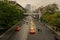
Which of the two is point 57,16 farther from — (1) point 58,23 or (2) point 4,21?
(2) point 4,21

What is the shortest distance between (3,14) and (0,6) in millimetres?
1588

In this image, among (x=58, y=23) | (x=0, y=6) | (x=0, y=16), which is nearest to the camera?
(x=0, y=16)

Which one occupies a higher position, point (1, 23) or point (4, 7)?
point (4, 7)

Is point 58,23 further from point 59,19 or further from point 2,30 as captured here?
point 2,30

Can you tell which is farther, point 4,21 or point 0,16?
point 4,21

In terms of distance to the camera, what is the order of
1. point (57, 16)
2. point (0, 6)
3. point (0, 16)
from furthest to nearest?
point (57, 16) → point (0, 6) → point (0, 16)

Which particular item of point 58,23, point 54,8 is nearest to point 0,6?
point 58,23

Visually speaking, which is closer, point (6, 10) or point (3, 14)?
point (3, 14)

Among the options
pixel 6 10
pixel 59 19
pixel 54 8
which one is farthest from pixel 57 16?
pixel 54 8

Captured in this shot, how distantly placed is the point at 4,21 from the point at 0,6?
233cm

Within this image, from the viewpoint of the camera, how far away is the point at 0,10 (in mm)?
30641

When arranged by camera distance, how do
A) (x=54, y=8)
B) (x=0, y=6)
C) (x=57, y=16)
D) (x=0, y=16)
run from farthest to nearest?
(x=54, y=8), (x=57, y=16), (x=0, y=6), (x=0, y=16)

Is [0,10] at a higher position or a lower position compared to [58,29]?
higher

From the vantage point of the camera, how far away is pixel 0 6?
1253 inches
